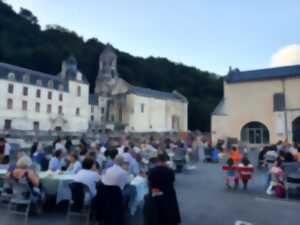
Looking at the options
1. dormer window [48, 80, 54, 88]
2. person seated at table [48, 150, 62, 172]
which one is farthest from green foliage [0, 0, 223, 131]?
person seated at table [48, 150, 62, 172]

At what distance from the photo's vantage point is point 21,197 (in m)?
5.68

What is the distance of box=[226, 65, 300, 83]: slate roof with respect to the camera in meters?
27.1

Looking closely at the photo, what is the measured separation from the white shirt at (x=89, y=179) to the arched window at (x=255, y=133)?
24.4 m

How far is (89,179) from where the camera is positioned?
17.0 ft

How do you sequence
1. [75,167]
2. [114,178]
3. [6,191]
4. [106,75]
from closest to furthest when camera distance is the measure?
[114,178] < [6,191] < [75,167] < [106,75]

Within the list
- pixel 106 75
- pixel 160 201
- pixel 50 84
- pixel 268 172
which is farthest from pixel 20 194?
pixel 106 75

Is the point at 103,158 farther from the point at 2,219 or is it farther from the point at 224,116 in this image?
the point at 224,116

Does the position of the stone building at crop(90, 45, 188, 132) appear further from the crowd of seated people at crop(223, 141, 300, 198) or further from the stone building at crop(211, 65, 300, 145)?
the crowd of seated people at crop(223, 141, 300, 198)

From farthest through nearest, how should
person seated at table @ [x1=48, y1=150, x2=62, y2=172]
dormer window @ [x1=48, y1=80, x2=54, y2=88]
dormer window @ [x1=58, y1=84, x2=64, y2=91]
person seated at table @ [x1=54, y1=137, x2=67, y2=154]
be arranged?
1. dormer window @ [x1=58, y1=84, x2=64, y2=91]
2. dormer window @ [x1=48, y1=80, x2=54, y2=88]
3. person seated at table @ [x1=54, y1=137, x2=67, y2=154]
4. person seated at table @ [x1=48, y1=150, x2=62, y2=172]

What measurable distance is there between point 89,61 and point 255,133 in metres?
55.4

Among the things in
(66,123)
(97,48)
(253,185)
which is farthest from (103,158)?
(97,48)

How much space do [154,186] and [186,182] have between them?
623 cm

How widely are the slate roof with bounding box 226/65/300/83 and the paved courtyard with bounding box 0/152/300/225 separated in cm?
2019

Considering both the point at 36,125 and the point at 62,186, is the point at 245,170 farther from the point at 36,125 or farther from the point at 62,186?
the point at 36,125
